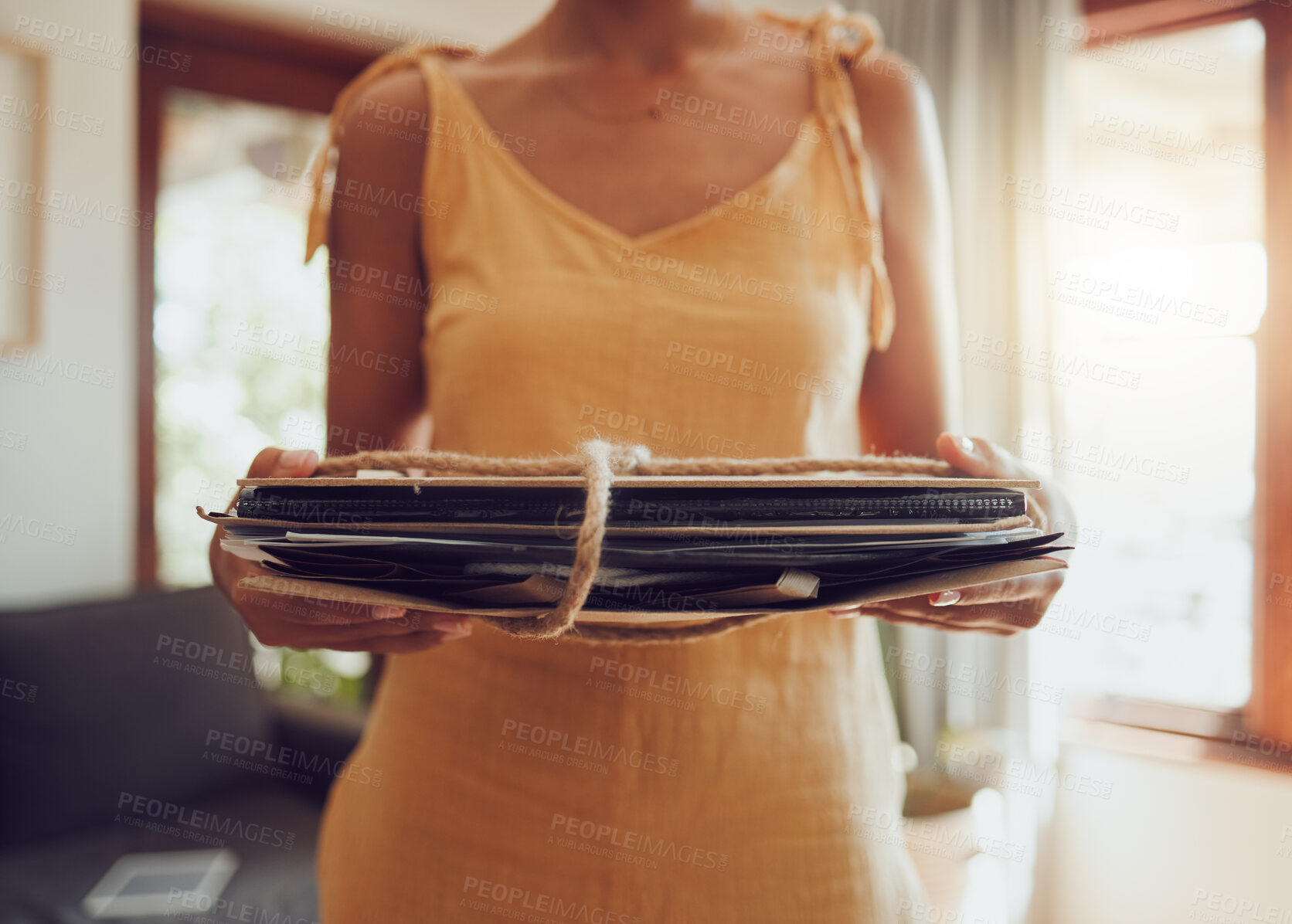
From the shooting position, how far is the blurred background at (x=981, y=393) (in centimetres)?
204

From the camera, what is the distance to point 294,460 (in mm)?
444

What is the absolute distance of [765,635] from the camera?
0.61 metres

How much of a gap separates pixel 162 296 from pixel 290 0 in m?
0.87

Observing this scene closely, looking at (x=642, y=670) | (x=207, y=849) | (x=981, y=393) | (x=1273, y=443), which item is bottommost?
(x=207, y=849)

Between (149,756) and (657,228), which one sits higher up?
(657,228)

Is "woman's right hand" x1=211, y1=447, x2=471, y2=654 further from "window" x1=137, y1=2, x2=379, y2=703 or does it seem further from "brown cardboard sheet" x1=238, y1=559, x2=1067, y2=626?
"window" x1=137, y1=2, x2=379, y2=703

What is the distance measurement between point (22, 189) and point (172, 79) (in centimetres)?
53

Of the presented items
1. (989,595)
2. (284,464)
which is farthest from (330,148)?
(989,595)

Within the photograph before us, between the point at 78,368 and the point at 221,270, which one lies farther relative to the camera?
the point at 221,270

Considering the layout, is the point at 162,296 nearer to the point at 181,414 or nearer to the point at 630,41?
the point at 181,414

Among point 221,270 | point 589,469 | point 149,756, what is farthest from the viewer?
point 221,270

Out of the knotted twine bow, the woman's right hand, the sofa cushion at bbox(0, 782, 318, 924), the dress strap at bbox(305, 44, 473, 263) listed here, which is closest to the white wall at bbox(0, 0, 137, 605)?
the sofa cushion at bbox(0, 782, 318, 924)

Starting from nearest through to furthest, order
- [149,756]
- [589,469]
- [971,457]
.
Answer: [589,469] → [971,457] → [149,756]

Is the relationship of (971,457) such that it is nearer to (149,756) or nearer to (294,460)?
(294,460)
